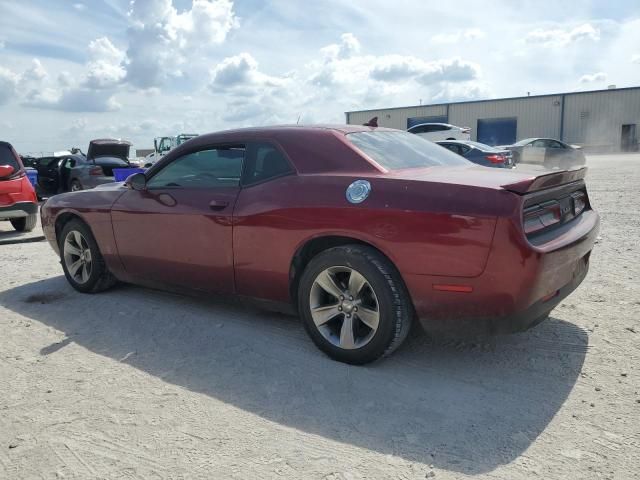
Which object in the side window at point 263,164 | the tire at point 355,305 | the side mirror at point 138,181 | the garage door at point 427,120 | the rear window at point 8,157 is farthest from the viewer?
the garage door at point 427,120

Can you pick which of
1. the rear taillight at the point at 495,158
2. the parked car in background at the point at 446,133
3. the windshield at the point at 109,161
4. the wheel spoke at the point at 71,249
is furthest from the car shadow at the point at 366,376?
the parked car in background at the point at 446,133

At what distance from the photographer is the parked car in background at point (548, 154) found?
21531 mm

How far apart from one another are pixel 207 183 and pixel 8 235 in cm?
644

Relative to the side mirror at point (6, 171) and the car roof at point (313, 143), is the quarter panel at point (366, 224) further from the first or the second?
the side mirror at point (6, 171)

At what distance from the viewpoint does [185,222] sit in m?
3.97

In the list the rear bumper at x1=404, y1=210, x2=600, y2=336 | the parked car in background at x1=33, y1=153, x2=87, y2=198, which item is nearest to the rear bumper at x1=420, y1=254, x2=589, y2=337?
the rear bumper at x1=404, y1=210, x2=600, y2=336

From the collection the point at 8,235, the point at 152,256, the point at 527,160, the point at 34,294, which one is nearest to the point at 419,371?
the point at 152,256

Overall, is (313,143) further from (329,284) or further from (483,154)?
(483,154)

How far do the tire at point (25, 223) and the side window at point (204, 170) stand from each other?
5662 mm

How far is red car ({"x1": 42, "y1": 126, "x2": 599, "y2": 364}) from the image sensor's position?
2779 mm

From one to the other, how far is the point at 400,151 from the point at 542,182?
1.09 metres

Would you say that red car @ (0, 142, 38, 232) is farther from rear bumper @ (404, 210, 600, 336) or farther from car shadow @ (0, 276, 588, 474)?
rear bumper @ (404, 210, 600, 336)

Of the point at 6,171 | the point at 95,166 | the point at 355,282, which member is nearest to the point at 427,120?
the point at 95,166

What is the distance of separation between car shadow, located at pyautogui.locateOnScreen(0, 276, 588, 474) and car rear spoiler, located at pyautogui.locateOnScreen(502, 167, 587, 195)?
1096mm
